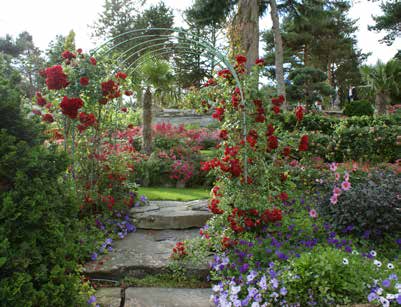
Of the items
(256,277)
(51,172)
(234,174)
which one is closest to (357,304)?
(256,277)

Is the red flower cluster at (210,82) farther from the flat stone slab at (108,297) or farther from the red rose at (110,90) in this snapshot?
the flat stone slab at (108,297)

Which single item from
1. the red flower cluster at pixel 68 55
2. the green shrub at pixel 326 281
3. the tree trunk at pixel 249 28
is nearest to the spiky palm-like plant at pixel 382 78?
the tree trunk at pixel 249 28

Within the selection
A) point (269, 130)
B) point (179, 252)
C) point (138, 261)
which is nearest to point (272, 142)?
point (269, 130)

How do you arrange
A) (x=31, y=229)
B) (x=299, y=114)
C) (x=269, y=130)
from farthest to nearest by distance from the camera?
(x=299, y=114) → (x=269, y=130) → (x=31, y=229)

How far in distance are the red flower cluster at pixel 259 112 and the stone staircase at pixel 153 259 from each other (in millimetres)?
1427

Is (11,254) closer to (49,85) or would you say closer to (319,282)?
(319,282)

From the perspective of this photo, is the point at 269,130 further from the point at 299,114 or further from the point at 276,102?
the point at 299,114

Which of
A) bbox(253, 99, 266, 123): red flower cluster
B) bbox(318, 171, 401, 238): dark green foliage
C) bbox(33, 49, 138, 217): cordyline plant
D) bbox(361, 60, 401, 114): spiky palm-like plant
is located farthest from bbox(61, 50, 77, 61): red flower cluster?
bbox(361, 60, 401, 114): spiky palm-like plant

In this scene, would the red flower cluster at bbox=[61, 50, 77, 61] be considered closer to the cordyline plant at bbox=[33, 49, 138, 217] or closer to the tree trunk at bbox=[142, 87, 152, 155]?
the cordyline plant at bbox=[33, 49, 138, 217]

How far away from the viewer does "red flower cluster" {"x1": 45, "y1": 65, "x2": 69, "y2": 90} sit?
3506mm

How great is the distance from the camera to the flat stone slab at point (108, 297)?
256cm

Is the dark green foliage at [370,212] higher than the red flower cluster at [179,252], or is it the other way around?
the dark green foliage at [370,212]

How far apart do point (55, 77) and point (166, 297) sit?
236 cm

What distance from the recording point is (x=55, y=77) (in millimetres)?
3529
